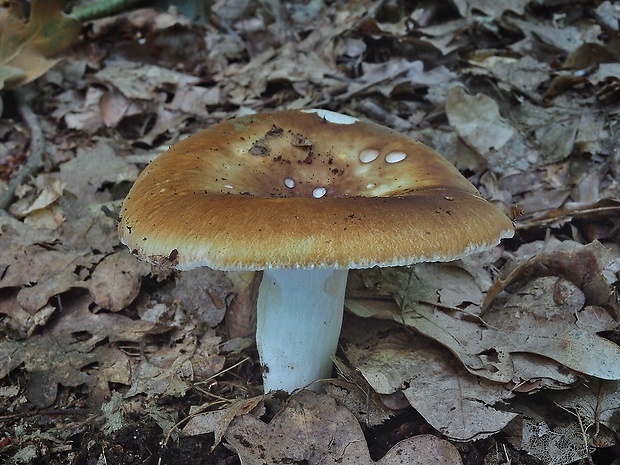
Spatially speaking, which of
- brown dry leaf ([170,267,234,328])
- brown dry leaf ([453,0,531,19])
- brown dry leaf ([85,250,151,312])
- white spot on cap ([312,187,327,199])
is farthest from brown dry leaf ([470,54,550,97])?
brown dry leaf ([85,250,151,312])

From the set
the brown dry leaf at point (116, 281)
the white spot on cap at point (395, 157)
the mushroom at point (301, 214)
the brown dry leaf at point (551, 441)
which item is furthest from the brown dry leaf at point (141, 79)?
the brown dry leaf at point (551, 441)

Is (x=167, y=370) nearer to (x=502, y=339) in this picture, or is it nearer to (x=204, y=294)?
(x=204, y=294)

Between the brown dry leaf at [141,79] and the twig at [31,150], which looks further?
the brown dry leaf at [141,79]

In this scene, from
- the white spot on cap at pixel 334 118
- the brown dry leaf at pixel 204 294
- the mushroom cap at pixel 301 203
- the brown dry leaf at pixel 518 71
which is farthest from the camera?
the brown dry leaf at pixel 518 71

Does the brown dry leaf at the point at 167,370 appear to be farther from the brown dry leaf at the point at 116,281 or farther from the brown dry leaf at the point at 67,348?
the brown dry leaf at the point at 116,281

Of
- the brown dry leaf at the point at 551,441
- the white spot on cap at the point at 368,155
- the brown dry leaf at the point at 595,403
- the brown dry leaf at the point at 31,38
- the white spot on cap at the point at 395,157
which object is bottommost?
the brown dry leaf at the point at 551,441

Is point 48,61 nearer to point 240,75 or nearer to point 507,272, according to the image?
point 240,75

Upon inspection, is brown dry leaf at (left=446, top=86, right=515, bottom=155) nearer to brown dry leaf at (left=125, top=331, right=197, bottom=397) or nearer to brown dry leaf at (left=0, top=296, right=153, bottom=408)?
brown dry leaf at (left=125, top=331, right=197, bottom=397)
